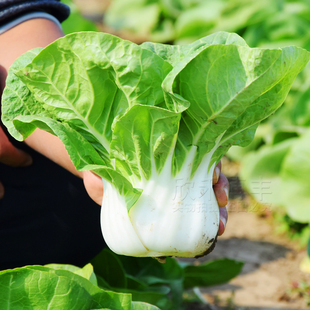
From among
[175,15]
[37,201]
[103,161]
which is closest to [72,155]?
[103,161]

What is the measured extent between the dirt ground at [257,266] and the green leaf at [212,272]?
0.20 metres

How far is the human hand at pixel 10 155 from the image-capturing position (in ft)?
4.53

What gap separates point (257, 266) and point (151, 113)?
2116 millimetres

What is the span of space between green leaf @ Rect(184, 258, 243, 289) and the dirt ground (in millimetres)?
202

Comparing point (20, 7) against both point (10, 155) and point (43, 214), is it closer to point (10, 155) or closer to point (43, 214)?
point (10, 155)

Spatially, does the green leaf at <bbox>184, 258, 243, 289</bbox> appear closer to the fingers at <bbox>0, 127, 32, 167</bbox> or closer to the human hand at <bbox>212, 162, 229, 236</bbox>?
the human hand at <bbox>212, 162, 229, 236</bbox>

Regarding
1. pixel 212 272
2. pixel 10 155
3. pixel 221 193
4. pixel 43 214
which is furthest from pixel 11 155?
pixel 212 272

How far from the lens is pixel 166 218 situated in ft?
3.58

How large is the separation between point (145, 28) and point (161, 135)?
14.0 ft

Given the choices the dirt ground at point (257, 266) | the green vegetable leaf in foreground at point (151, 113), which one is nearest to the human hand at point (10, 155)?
the green vegetable leaf in foreground at point (151, 113)

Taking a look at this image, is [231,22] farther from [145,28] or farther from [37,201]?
[37,201]

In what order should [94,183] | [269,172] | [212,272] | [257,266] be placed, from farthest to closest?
[269,172] < [257,266] < [212,272] < [94,183]

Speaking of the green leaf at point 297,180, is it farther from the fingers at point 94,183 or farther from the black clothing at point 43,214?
the fingers at point 94,183

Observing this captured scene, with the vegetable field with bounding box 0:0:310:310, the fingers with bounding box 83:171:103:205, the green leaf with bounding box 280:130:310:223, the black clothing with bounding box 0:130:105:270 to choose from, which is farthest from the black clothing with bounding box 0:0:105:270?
the green leaf with bounding box 280:130:310:223
